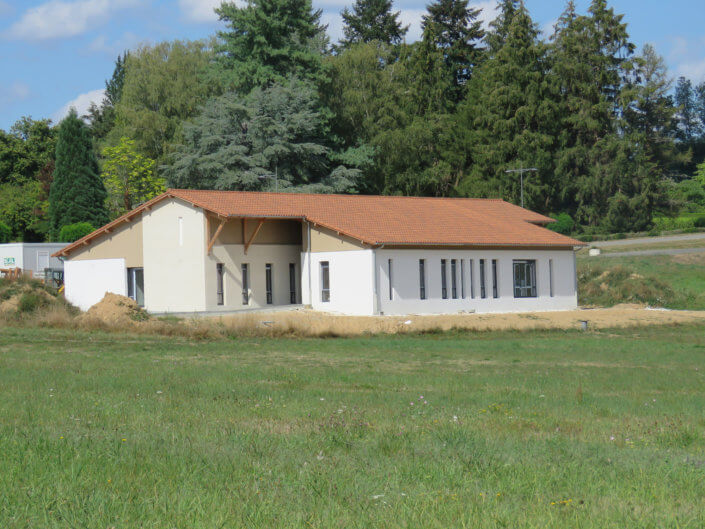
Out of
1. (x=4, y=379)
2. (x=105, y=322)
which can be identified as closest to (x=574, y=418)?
(x=4, y=379)

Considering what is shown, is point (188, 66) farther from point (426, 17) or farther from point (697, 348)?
point (697, 348)

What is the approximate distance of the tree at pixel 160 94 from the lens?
7731 centimetres

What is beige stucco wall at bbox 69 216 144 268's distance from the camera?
1937 inches

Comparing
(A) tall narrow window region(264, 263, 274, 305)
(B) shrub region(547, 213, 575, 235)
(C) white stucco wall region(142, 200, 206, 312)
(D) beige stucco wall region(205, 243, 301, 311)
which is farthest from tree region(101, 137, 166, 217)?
(B) shrub region(547, 213, 575, 235)

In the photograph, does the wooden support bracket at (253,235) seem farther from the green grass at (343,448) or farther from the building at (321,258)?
the green grass at (343,448)

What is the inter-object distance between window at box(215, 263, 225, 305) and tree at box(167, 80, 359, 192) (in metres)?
19.7

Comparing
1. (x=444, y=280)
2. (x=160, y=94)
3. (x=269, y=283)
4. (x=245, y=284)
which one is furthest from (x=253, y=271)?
(x=160, y=94)

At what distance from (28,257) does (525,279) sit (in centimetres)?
3339

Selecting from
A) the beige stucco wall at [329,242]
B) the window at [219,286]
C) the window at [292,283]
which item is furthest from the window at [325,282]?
the window at [219,286]

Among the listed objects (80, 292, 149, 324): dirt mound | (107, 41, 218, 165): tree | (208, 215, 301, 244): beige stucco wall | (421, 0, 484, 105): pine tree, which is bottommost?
(80, 292, 149, 324): dirt mound

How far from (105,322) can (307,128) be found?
119 feet

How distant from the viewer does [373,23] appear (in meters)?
100

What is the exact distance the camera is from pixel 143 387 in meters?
14.3

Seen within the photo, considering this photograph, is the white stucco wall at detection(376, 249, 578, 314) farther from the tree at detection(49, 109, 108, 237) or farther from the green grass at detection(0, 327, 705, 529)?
the tree at detection(49, 109, 108, 237)
